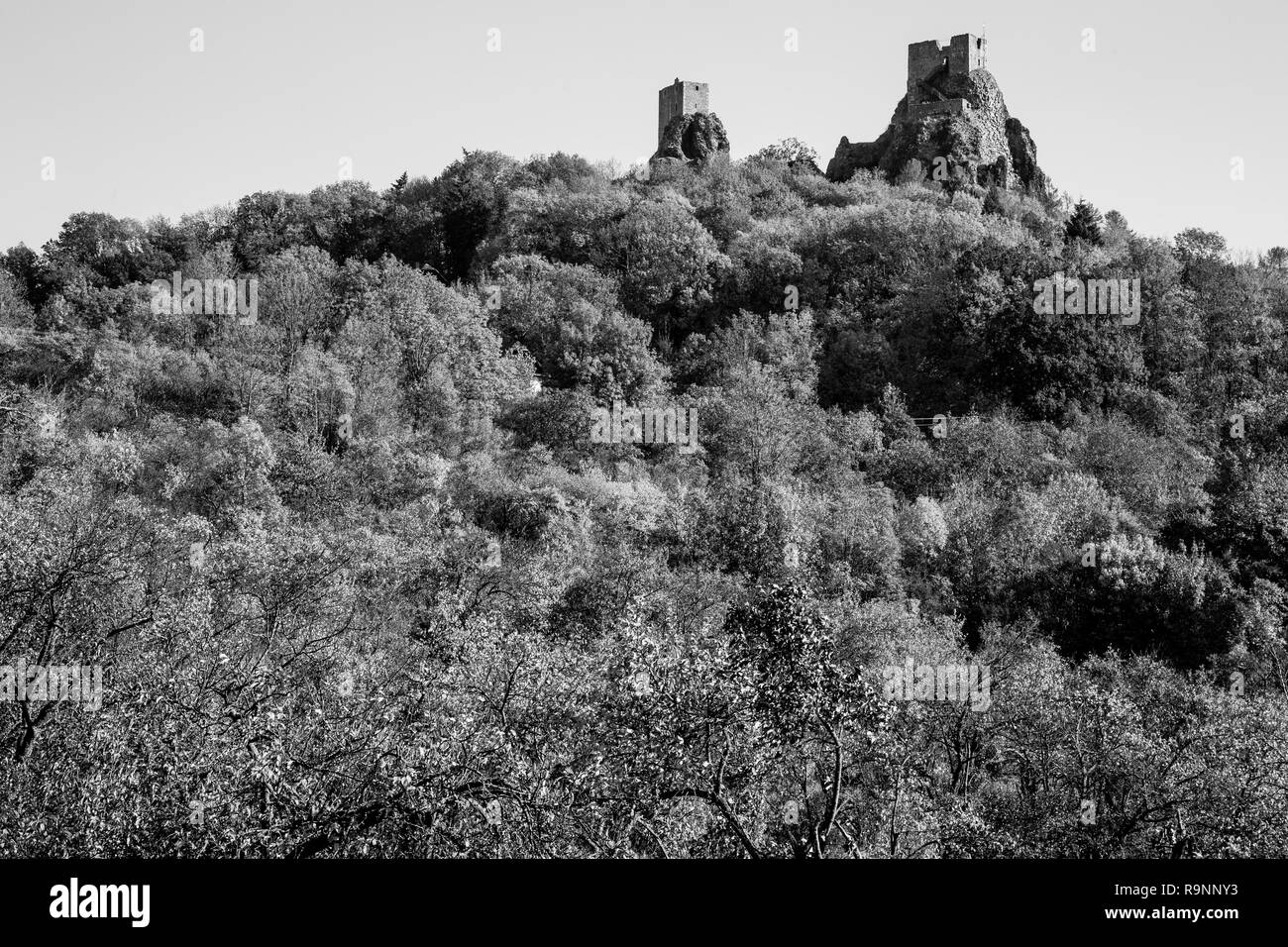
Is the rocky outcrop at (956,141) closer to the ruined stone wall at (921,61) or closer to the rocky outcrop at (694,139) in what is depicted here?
the ruined stone wall at (921,61)

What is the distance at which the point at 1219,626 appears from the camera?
3294 cm

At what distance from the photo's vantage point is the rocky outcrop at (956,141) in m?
67.7

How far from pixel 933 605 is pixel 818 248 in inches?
1021

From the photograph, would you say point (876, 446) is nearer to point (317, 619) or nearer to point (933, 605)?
point (933, 605)

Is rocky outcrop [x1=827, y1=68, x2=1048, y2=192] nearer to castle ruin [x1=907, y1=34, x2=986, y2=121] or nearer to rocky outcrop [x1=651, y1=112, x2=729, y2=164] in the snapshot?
castle ruin [x1=907, y1=34, x2=986, y2=121]

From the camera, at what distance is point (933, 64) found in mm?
72125

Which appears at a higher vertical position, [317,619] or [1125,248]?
[1125,248]

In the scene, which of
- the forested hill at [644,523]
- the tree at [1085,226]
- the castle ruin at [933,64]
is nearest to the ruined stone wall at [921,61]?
the castle ruin at [933,64]

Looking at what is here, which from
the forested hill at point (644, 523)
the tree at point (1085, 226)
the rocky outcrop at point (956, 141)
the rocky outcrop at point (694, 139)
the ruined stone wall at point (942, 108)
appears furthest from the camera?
the rocky outcrop at point (694, 139)

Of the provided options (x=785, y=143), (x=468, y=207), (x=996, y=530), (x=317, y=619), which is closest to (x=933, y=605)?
(x=996, y=530)

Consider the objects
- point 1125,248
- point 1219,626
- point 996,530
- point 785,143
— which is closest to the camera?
point 1219,626

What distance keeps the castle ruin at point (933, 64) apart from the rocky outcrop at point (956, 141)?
0.09 m

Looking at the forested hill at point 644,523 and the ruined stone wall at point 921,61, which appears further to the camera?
the ruined stone wall at point 921,61
